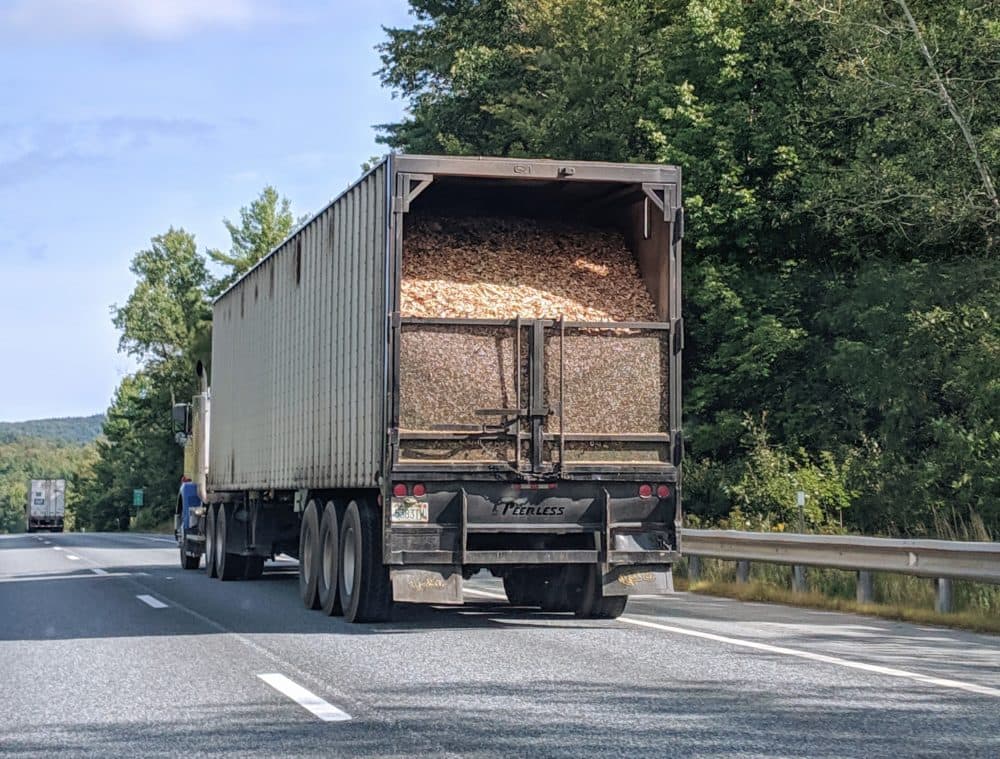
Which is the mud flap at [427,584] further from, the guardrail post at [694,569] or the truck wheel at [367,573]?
the guardrail post at [694,569]

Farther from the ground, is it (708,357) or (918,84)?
(918,84)

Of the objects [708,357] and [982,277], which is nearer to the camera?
[982,277]

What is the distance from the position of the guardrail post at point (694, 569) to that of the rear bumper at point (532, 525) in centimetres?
587

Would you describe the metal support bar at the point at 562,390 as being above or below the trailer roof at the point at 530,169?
below

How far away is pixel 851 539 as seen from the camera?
47.5 feet

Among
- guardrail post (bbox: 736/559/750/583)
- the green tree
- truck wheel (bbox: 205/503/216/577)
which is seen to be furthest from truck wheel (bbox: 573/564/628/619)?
the green tree

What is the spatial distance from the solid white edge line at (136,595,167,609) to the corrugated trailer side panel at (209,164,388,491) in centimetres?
188

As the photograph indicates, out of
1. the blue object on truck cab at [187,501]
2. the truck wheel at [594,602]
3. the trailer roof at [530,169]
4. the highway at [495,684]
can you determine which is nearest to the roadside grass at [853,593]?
the highway at [495,684]

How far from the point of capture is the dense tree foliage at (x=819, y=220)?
80.0 ft

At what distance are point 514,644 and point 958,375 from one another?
1541cm

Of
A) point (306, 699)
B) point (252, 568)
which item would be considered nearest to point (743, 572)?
point (252, 568)

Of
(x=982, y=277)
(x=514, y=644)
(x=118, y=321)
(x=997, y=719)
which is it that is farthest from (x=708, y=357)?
(x=118, y=321)

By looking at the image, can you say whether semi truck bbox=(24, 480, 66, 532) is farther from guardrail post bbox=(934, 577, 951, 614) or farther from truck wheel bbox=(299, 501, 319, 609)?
guardrail post bbox=(934, 577, 951, 614)

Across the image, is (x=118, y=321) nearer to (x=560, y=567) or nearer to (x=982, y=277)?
(x=982, y=277)
